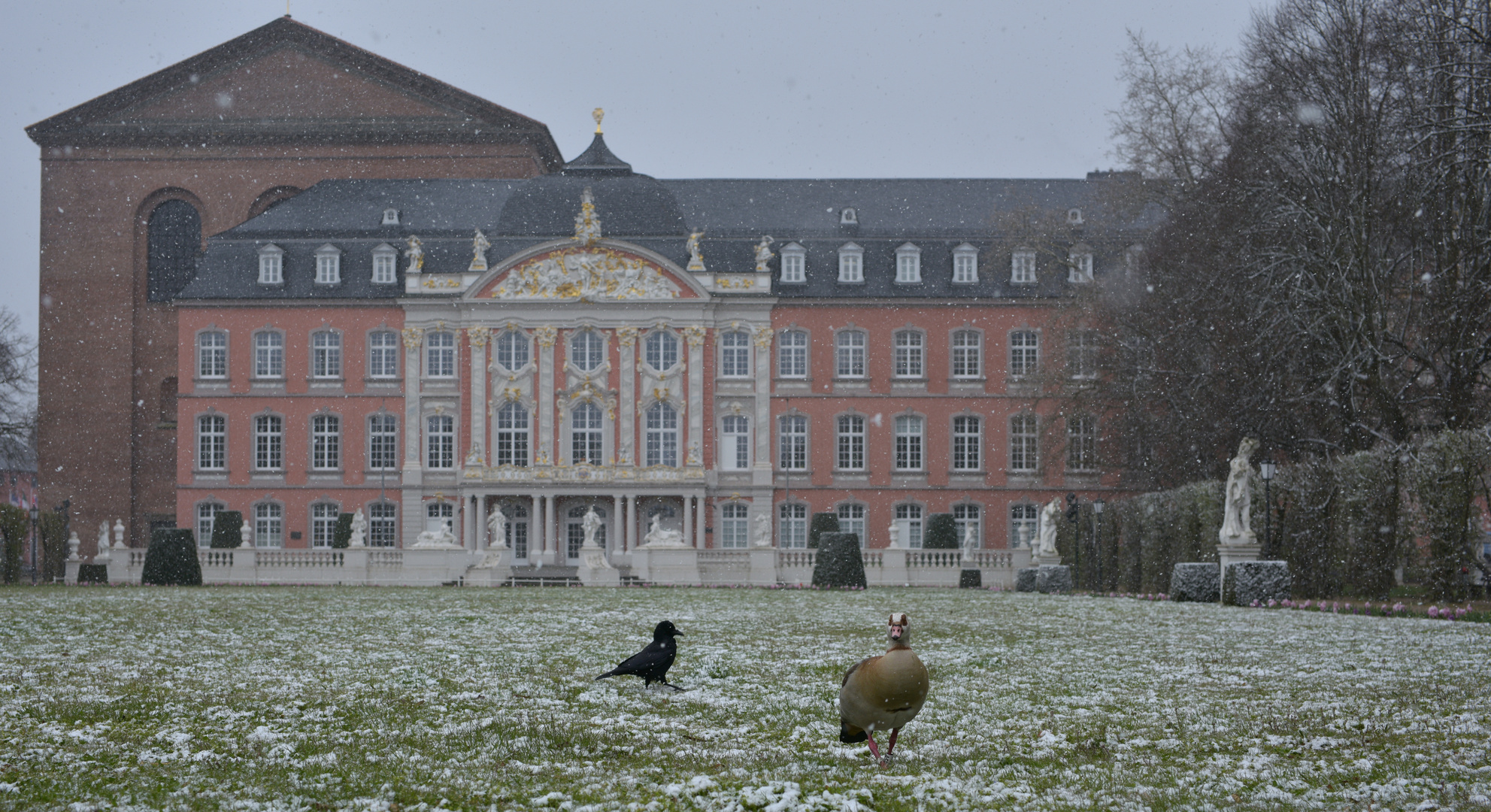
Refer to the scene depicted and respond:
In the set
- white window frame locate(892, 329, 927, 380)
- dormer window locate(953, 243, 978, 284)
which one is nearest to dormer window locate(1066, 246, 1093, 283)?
dormer window locate(953, 243, 978, 284)

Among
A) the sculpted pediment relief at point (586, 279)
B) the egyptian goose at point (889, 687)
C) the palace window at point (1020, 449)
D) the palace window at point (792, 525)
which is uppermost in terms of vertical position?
the sculpted pediment relief at point (586, 279)

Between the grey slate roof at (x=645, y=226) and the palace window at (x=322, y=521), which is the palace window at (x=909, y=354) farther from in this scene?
the palace window at (x=322, y=521)

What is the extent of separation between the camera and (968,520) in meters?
49.6

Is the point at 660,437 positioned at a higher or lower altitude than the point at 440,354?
lower

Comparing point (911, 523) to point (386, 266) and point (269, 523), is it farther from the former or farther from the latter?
point (269, 523)

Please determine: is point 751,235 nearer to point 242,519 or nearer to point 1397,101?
point 242,519

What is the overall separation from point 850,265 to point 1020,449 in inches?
317

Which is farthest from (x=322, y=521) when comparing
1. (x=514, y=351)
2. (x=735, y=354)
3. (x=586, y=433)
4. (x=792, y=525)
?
(x=792, y=525)

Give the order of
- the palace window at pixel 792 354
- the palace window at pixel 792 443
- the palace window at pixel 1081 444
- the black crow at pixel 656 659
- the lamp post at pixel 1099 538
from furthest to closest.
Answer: the palace window at pixel 792 354
the palace window at pixel 792 443
the palace window at pixel 1081 444
the lamp post at pixel 1099 538
the black crow at pixel 656 659

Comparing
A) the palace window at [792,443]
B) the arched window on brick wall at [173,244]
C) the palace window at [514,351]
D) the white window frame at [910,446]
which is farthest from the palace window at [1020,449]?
the arched window on brick wall at [173,244]

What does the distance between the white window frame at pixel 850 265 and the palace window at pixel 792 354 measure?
7.54 ft

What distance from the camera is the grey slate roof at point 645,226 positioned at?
163 ft

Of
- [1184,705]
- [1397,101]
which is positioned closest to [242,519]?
[1397,101]

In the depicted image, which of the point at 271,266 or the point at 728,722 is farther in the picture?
the point at 271,266
